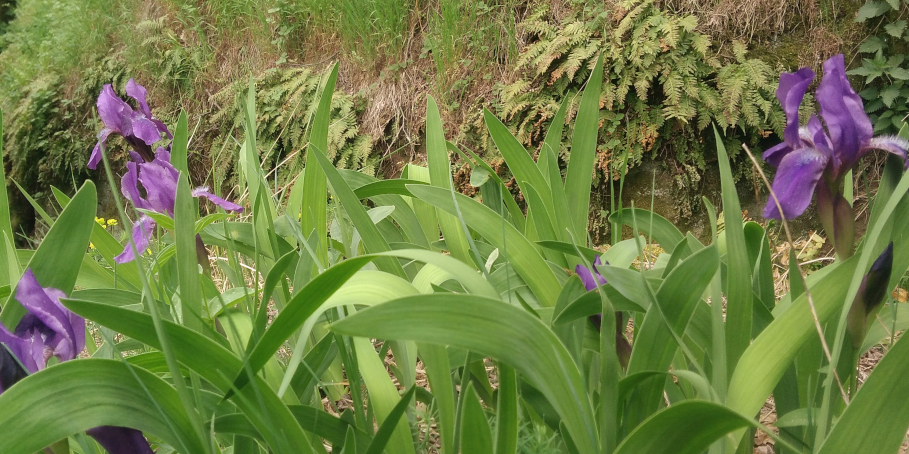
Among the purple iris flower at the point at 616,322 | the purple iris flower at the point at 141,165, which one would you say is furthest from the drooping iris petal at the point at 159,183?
the purple iris flower at the point at 616,322

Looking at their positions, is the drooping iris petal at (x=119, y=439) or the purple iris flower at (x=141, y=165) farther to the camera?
the purple iris flower at (x=141, y=165)

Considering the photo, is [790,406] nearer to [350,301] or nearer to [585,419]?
[585,419]

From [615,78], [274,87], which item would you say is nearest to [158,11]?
[274,87]

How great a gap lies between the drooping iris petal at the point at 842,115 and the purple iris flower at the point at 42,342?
78 cm

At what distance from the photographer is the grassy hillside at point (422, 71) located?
2699mm

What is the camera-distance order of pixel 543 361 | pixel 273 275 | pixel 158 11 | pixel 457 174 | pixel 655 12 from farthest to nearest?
pixel 158 11
pixel 457 174
pixel 655 12
pixel 273 275
pixel 543 361

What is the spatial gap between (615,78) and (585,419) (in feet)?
8.22

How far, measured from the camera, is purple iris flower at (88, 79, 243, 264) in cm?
93

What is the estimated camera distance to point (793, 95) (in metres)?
0.66

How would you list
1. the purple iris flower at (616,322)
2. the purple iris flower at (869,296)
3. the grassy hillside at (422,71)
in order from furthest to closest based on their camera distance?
the grassy hillside at (422,71) → the purple iris flower at (616,322) → the purple iris flower at (869,296)

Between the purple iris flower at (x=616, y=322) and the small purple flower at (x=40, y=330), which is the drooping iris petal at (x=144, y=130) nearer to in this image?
the small purple flower at (x=40, y=330)

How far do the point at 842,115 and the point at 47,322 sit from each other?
0.83m

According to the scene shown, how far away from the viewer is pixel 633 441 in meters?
0.54

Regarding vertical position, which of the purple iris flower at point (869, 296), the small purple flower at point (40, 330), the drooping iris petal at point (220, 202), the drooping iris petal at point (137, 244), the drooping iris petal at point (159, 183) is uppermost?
the drooping iris petal at point (159, 183)
